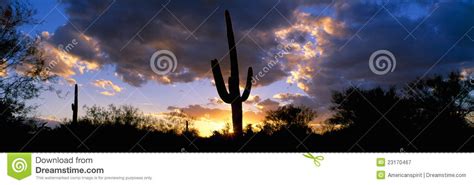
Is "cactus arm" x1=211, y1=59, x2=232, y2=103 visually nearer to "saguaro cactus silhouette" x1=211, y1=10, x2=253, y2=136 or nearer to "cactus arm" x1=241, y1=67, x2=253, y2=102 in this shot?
"saguaro cactus silhouette" x1=211, y1=10, x2=253, y2=136

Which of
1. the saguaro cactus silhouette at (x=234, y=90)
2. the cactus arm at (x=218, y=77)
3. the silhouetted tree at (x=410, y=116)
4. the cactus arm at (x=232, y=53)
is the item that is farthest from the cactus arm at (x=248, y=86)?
the silhouetted tree at (x=410, y=116)

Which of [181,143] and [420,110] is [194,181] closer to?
[181,143]

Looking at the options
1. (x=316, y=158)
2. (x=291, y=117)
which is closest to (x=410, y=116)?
(x=291, y=117)

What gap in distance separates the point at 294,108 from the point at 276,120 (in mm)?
1237

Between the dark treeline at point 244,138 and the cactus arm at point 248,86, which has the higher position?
the cactus arm at point 248,86

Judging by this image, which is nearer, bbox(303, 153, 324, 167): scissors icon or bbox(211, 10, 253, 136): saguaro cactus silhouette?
bbox(303, 153, 324, 167): scissors icon

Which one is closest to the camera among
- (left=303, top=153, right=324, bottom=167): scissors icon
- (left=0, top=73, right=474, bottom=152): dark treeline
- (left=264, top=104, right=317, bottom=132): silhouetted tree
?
(left=303, top=153, right=324, bottom=167): scissors icon

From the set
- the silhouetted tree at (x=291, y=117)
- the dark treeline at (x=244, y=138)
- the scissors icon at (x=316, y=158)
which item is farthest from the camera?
the silhouetted tree at (x=291, y=117)

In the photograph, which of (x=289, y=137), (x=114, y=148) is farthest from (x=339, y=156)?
(x=114, y=148)

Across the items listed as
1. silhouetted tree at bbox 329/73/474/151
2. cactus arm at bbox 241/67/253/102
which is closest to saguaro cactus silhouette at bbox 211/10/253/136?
cactus arm at bbox 241/67/253/102

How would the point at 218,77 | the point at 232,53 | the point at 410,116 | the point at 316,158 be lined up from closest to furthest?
the point at 316,158 < the point at 218,77 < the point at 232,53 < the point at 410,116

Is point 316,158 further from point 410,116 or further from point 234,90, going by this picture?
point 410,116

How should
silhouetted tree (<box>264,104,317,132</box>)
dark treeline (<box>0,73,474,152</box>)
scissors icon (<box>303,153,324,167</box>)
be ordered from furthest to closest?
1. silhouetted tree (<box>264,104,317,132</box>)
2. dark treeline (<box>0,73,474,152</box>)
3. scissors icon (<box>303,153,324,167</box>)

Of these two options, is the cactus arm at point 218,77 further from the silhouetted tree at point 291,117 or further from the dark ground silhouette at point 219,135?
the silhouetted tree at point 291,117
